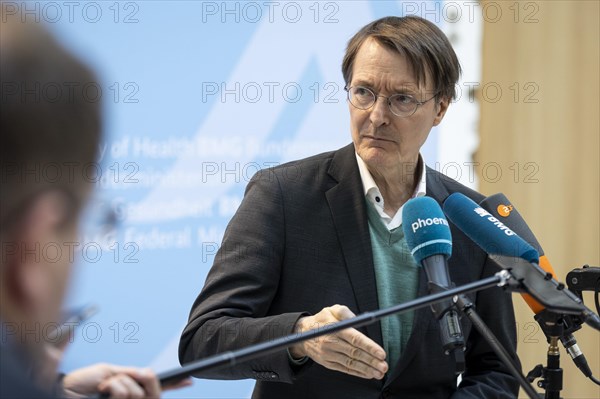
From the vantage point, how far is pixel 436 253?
149 centimetres

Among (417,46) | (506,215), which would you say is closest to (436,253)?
(506,215)

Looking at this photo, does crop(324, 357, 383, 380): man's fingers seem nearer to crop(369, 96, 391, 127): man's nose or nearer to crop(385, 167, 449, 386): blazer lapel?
crop(385, 167, 449, 386): blazer lapel

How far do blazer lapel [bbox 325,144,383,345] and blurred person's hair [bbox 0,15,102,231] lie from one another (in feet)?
4.34

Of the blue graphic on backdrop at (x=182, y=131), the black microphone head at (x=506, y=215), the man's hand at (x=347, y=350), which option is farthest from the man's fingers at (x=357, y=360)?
the blue graphic on backdrop at (x=182, y=131)

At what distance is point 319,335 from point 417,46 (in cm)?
120

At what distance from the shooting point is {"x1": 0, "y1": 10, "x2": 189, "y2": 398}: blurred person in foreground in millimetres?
700

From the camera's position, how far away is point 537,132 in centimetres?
390

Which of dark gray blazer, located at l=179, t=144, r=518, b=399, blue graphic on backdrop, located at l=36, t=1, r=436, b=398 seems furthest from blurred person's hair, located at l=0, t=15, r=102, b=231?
blue graphic on backdrop, located at l=36, t=1, r=436, b=398

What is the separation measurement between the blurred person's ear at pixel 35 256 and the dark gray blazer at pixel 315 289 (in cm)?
107

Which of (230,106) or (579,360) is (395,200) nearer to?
(579,360)

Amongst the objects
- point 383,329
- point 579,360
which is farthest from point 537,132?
point 579,360

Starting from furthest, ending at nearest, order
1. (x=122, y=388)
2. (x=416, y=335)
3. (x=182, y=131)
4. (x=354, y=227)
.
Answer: (x=182, y=131) → (x=354, y=227) → (x=416, y=335) → (x=122, y=388)

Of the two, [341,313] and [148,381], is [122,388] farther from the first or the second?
[341,313]

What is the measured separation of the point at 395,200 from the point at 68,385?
137 cm
